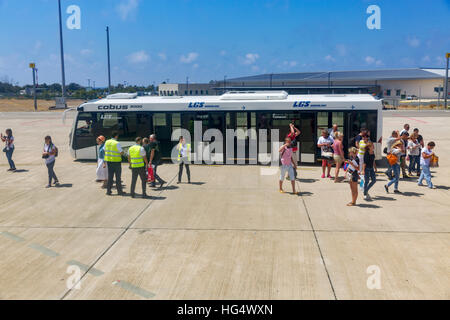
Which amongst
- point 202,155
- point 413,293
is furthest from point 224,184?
point 413,293

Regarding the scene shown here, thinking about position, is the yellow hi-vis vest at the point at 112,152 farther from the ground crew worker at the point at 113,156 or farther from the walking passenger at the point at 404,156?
the walking passenger at the point at 404,156

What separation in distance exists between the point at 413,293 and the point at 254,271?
7.78 feet

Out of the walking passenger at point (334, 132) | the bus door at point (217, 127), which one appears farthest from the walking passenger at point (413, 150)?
the bus door at point (217, 127)

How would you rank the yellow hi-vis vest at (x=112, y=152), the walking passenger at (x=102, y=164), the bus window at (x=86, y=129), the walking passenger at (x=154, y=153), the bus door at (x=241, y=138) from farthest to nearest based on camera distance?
the bus window at (x=86, y=129) → the bus door at (x=241, y=138) → the walking passenger at (x=154, y=153) → the walking passenger at (x=102, y=164) → the yellow hi-vis vest at (x=112, y=152)

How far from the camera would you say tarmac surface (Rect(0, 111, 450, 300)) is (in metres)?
6.57

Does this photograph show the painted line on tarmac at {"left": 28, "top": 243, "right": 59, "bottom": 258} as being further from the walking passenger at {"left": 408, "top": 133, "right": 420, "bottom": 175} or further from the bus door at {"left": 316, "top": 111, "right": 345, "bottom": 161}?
the walking passenger at {"left": 408, "top": 133, "right": 420, "bottom": 175}

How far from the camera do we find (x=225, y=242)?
8453 mm

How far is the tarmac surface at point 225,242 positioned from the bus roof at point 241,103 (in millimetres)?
3164

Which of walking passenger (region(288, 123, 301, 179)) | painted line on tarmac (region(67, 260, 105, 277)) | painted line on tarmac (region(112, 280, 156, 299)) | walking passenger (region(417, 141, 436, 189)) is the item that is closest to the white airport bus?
walking passenger (region(288, 123, 301, 179))

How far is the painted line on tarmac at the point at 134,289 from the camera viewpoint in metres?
6.32

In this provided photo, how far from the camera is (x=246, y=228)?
30.5 ft

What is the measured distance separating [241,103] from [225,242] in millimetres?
8491

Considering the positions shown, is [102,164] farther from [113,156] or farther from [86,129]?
[86,129]

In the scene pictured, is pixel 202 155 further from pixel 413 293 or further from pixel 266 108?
pixel 413 293
